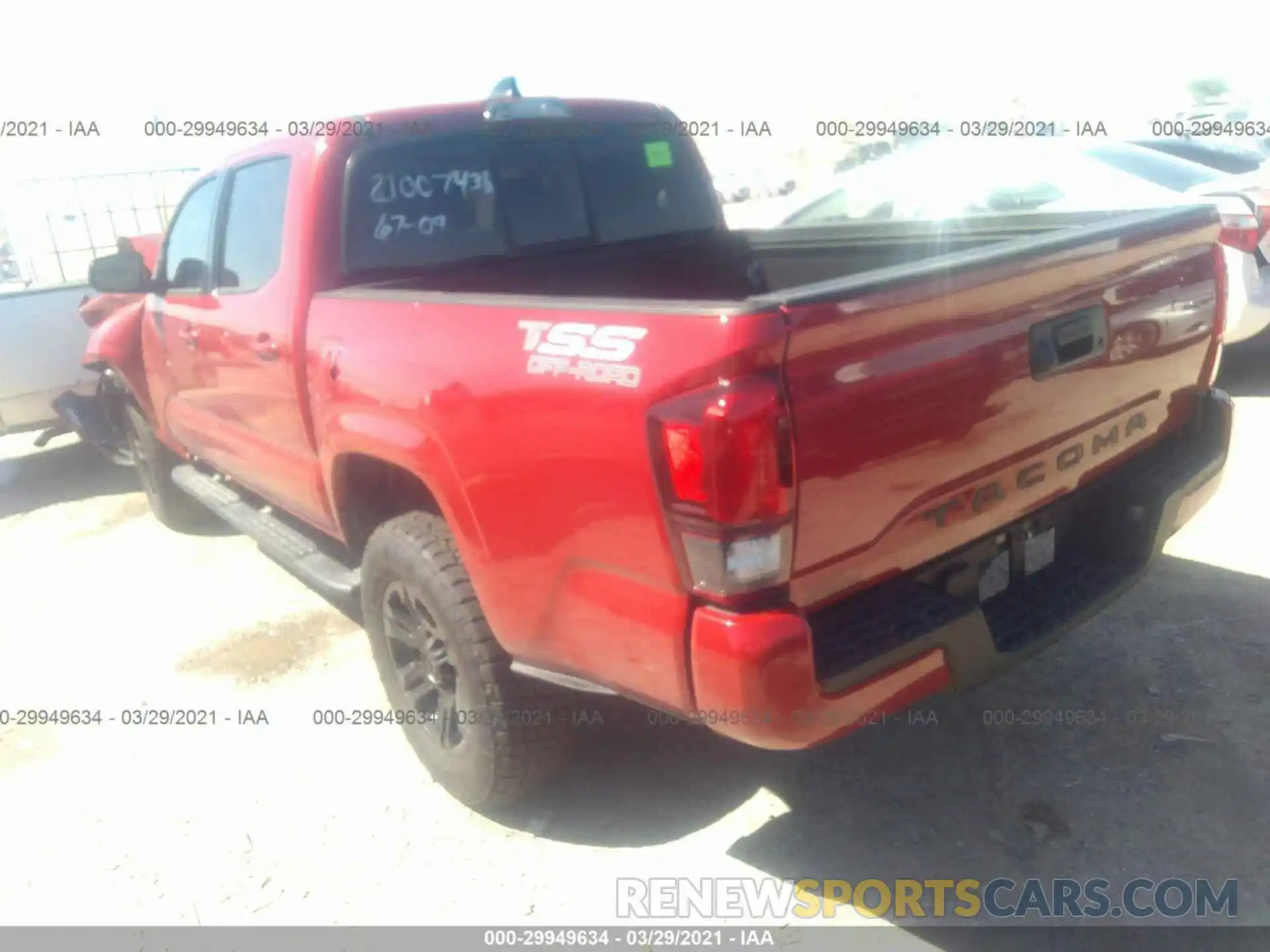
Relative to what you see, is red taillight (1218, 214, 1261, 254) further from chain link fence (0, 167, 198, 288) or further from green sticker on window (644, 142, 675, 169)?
chain link fence (0, 167, 198, 288)

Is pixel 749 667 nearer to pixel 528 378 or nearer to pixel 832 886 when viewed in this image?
pixel 528 378

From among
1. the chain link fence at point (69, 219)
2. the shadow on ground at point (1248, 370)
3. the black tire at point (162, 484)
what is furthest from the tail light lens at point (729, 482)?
the chain link fence at point (69, 219)

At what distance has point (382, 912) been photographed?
2719mm

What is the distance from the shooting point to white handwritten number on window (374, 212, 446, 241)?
338 cm

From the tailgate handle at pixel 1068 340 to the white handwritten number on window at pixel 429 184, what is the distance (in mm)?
2033

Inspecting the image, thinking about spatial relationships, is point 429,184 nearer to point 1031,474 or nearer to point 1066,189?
point 1031,474

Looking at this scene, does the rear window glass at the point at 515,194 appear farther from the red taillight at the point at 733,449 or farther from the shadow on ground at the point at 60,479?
the shadow on ground at the point at 60,479

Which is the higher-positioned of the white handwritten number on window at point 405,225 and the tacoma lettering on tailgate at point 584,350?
the white handwritten number on window at point 405,225

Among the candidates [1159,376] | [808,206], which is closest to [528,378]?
[1159,376]

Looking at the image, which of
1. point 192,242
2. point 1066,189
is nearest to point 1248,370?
point 1066,189

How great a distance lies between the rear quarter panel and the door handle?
0.62 metres

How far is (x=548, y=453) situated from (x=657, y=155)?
7.23 ft

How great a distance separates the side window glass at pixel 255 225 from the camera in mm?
3561

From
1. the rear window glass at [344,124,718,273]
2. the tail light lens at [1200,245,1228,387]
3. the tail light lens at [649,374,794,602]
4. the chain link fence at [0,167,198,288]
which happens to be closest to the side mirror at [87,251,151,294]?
the rear window glass at [344,124,718,273]
